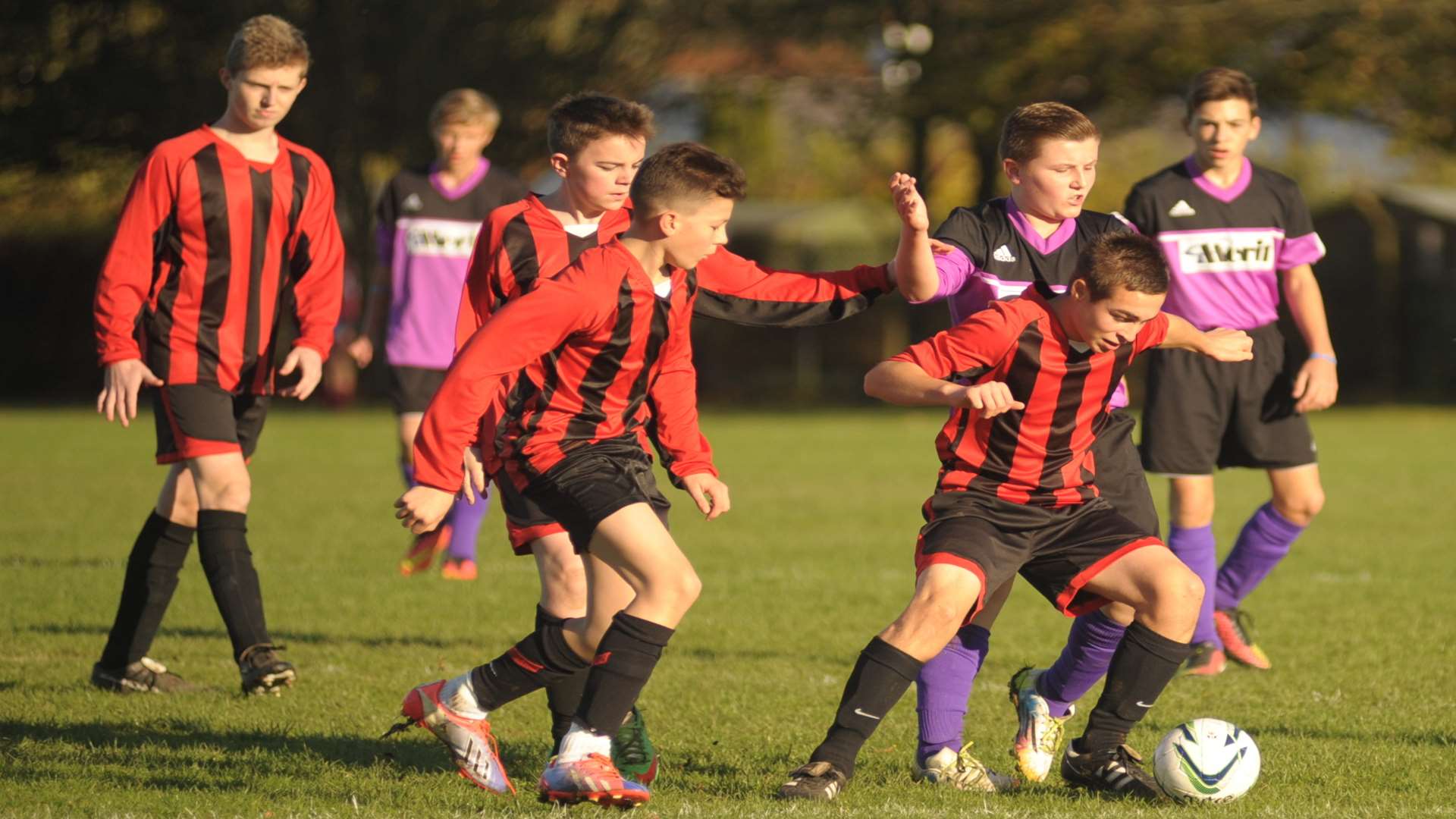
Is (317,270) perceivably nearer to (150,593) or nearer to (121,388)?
(121,388)

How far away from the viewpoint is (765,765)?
189 inches

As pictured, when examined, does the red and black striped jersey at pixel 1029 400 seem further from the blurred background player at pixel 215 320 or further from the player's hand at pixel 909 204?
the blurred background player at pixel 215 320

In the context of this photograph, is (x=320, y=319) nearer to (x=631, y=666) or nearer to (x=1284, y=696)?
(x=631, y=666)

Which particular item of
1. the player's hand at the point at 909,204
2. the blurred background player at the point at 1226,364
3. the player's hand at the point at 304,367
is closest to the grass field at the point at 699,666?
the blurred background player at the point at 1226,364

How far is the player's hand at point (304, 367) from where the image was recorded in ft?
19.4

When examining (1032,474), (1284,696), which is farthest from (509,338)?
(1284,696)

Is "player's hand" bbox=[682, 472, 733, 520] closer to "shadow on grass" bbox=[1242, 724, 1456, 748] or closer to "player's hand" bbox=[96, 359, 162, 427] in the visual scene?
"shadow on grass" bbox=[1242, 724, 1456, 748]

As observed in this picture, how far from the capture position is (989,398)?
4008 millimetres

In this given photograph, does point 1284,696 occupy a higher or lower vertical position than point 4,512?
higher

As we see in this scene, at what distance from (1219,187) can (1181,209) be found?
0.18m

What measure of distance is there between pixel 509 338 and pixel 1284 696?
3.03 meters

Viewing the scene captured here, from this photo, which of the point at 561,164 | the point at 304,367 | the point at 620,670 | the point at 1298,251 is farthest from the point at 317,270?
the point at 1298,251

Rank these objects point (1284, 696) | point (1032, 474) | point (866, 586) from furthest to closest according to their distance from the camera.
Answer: point (866, 586)
point (1284, 696)
point (1032, 474)

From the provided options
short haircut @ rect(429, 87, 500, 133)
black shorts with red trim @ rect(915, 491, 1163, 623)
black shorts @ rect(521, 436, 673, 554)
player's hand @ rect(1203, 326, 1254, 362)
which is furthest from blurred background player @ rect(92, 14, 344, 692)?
player's hand @ rect(1203, 326, 1254, 362)
